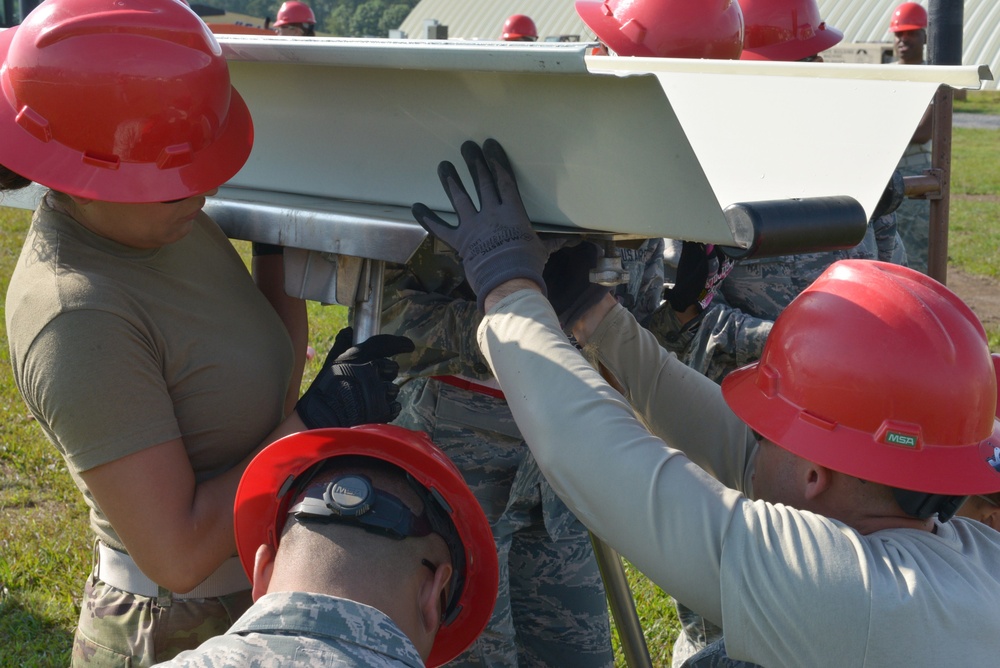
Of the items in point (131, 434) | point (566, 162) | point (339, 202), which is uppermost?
point (566, 162)

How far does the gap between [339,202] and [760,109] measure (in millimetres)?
875

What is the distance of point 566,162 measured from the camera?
5.62 feet

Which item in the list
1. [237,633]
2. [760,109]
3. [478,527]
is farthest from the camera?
[760,109]

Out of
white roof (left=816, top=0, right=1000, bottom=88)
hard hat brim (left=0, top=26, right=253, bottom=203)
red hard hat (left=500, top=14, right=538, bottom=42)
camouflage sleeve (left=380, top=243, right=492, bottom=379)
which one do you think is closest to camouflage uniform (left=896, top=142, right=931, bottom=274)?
camouflage sleeve (left=380, top=243, right=492, bottom=379)

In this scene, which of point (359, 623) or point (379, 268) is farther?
point (379, 268)

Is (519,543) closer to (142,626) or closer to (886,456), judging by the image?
(142,626)

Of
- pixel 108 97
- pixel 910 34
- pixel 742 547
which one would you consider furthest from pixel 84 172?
pixel 910 34

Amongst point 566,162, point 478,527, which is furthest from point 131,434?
point 566,162

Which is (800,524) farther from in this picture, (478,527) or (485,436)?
(485,436)

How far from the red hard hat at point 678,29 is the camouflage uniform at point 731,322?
67 cm

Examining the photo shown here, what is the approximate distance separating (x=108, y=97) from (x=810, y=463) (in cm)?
134

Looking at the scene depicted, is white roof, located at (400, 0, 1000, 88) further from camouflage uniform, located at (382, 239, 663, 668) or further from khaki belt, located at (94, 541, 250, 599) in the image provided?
khaki belt, located at (94, 541, 250, 599)

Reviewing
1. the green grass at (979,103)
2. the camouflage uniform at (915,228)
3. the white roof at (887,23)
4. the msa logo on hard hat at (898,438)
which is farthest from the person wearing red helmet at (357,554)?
the green grass at (979,103)

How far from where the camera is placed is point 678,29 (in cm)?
271
